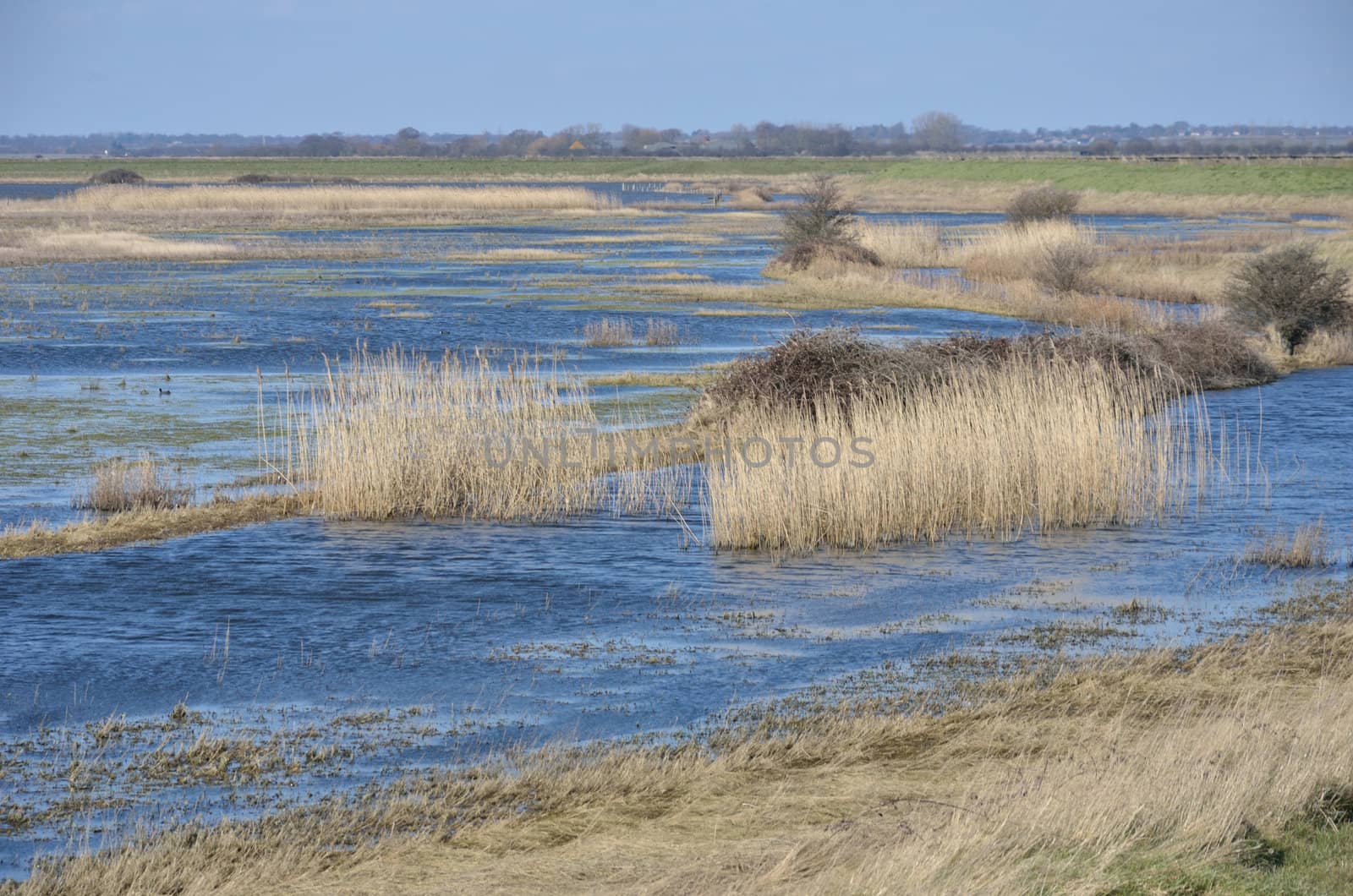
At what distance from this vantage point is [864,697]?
38.3 ft

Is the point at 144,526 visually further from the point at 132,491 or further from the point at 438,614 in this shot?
the point at 438,614

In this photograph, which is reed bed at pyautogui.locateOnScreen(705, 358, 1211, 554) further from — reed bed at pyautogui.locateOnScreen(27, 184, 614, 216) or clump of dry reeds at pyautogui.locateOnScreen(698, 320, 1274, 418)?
reed bed at pyautogui.locateOnScreen(27, 184, 614, 216)

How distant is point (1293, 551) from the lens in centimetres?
1619

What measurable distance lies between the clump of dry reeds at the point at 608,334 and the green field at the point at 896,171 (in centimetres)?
6849

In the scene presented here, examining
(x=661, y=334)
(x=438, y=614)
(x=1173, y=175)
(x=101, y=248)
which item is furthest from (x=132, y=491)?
(x=1173, y=175)

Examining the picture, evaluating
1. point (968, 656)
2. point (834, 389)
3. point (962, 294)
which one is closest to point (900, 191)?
point (962, 294)

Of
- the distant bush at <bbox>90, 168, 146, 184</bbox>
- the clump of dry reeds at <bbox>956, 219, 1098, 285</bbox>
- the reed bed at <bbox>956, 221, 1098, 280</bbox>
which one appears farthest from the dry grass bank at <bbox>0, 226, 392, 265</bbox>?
the distant bush at <bbox>90, 168, 146, 184</bbox>

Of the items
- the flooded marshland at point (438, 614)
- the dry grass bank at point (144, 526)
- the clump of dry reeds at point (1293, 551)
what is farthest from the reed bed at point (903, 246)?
the dry grass bank at point (144, 526)

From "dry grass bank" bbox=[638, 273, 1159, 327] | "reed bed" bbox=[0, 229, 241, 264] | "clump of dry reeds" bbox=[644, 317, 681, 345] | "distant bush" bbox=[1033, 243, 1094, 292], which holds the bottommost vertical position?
"clump of dry reeds" bbox=[644, 317, 681, 345]

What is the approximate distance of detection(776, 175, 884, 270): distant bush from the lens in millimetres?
51375

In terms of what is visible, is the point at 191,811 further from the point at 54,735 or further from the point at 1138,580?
the point at 1138,580

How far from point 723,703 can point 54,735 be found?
498cm

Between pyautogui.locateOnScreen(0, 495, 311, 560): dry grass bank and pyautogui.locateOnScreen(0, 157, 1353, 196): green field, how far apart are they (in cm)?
8627

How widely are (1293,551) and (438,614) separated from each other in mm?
9300
